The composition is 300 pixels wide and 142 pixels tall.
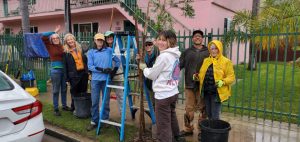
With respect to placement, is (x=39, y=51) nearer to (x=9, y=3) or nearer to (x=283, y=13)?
(x=283, y=13)

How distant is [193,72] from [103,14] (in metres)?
14.5

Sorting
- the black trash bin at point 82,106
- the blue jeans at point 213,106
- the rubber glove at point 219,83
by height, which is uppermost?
the rubber glove at point 219,83

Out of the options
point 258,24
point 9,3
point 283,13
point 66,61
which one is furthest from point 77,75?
point 9,3

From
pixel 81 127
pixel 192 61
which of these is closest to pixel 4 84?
pixel 81 127

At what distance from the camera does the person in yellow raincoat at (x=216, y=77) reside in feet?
14.2

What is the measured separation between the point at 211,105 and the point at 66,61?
3.06m

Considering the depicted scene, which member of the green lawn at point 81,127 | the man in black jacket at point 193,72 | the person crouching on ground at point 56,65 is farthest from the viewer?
the person crouching on ground at point 56,65

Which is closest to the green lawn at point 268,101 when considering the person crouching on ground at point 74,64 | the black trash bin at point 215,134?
the black trash bin at point 215,134

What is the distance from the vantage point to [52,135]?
556cm

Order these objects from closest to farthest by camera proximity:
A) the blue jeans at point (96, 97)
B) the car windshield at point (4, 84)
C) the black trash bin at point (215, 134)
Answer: the black trash bin at point (215, 134) < the car windshield at point (4, 84) < the blue jeans at point (96, 97)

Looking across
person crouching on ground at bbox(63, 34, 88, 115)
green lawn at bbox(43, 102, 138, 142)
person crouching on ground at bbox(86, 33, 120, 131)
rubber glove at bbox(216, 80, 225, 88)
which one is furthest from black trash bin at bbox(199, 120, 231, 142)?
person crouching on ground at bbox(63, 34, 88, 115)

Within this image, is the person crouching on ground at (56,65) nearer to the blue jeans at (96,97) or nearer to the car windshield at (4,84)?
the blue jeans at (96,97)

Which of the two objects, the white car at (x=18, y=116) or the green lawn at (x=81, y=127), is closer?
the white car at (x=18, y=116)

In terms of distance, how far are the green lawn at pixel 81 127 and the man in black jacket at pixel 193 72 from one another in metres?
0.97
